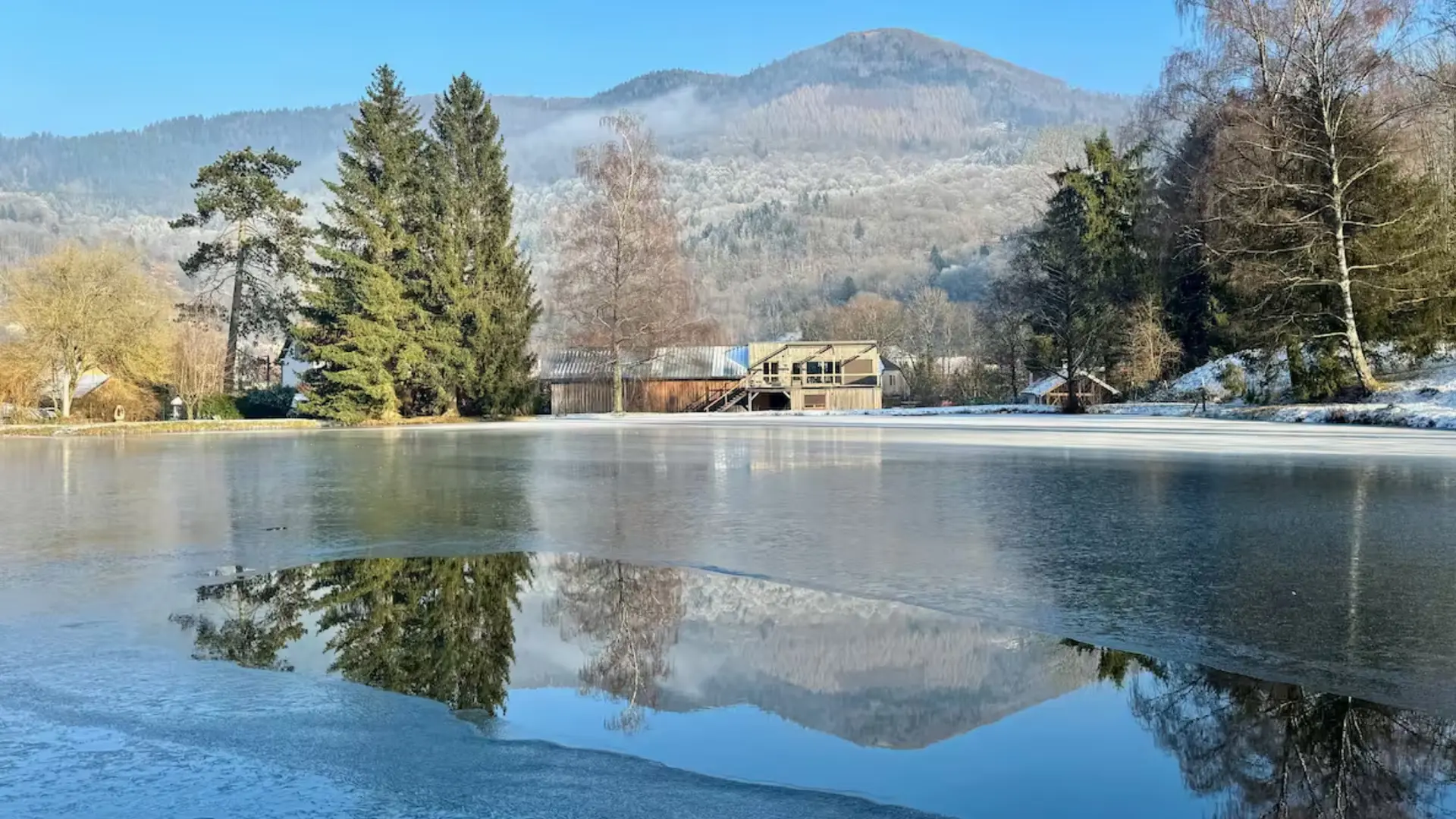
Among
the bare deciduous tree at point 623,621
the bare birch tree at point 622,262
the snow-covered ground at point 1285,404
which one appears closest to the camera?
the bare deciduous tree at point 623,621

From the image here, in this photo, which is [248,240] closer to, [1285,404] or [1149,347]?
[1149,347]

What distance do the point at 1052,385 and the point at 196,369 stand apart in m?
50.5

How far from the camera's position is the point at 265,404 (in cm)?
5078

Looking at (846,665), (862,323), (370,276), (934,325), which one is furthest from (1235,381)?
(934,325)

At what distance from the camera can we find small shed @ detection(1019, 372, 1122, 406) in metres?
55.0

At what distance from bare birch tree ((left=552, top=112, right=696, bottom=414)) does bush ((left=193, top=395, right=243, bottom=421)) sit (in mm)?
17011

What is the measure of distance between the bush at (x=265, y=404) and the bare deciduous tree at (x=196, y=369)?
158cm

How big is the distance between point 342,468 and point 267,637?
13746 millimetres

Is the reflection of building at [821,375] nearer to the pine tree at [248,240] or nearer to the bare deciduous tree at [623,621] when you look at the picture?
the pine tree at [248,240]

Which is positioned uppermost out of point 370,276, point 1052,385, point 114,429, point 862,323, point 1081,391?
point 862,323

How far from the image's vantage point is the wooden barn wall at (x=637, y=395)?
65.2 m

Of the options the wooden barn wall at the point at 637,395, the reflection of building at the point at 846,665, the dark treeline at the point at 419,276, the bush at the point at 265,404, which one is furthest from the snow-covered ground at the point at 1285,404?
the reflection of building at the point at 846,665

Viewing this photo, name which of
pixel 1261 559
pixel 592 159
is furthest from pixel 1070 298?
pixel 1261 559

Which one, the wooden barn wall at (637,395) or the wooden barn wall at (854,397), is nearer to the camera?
the wooden barn wall at (637,395)
